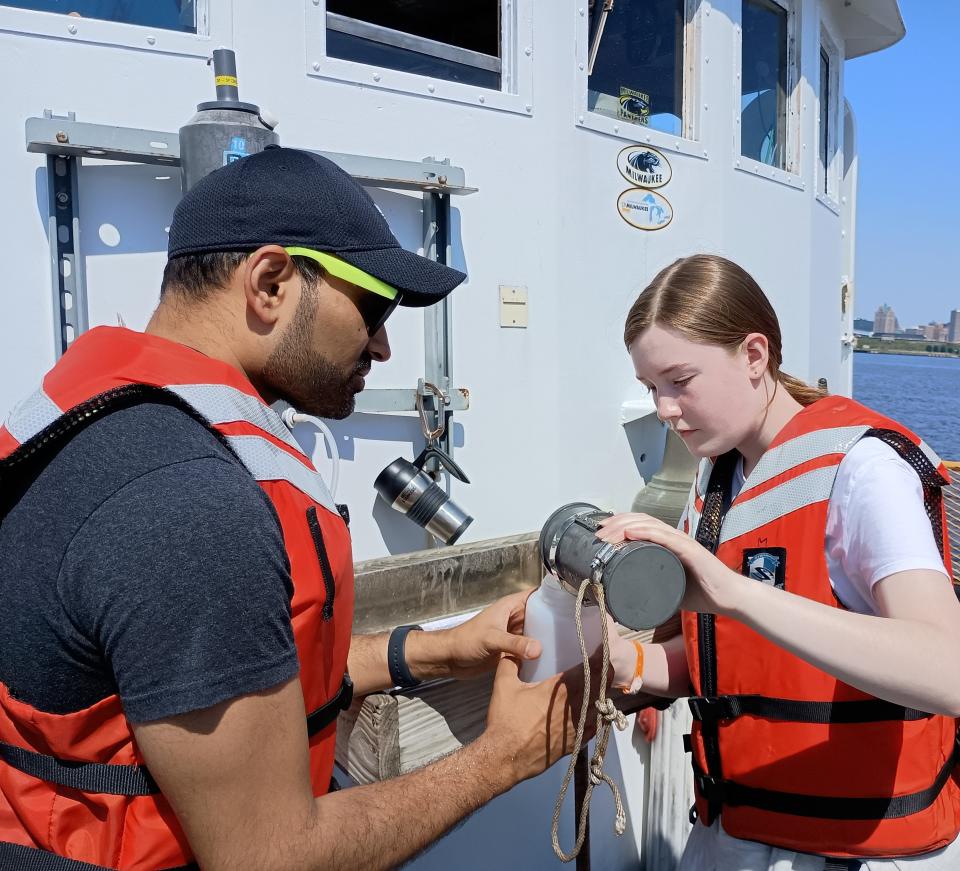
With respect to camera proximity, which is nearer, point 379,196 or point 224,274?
point 224,274

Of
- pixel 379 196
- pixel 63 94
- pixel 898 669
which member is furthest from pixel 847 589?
pixel 63 94

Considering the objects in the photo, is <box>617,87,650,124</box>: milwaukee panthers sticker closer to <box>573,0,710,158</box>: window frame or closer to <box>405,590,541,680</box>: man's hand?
<box>573,0,710,158</box>: window frame

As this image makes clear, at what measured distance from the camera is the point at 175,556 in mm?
1078

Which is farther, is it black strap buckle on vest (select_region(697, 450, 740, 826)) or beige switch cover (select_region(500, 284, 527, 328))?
beige switch cover (select_region(500, 284, 527, 328))

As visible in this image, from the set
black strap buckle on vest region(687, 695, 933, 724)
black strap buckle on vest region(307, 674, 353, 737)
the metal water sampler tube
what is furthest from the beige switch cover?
black strap buckle on vest region(307, 674, 353, 737)

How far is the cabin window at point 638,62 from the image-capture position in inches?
173

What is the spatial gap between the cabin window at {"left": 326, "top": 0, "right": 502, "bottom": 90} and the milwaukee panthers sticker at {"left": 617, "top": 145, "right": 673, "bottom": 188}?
33.6 inches

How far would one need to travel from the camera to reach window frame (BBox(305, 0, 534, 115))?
3.48 meters

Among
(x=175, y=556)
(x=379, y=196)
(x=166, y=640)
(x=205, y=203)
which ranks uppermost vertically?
(x=379, y=196)

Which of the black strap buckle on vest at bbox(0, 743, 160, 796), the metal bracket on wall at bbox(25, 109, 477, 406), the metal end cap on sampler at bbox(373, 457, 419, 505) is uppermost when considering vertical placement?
the metal bracket on wall at bbox(25, 109, 477, 406)

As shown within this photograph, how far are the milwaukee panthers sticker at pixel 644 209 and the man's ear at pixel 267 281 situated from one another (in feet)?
10.8

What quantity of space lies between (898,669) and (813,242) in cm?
523

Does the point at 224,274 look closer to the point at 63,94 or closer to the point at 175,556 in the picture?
the point at 175,556

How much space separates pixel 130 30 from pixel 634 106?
267 centimetres
